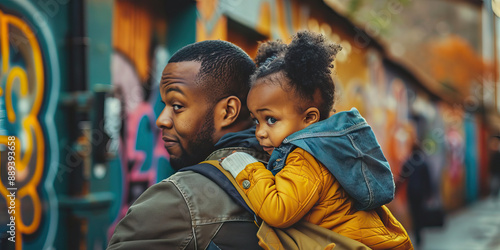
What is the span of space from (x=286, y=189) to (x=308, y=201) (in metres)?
0.08

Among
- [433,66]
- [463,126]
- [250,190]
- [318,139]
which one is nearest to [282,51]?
[318,139]

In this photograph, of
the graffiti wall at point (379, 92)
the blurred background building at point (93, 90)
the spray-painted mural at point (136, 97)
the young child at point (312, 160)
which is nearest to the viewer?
the young child at point (312, 160)

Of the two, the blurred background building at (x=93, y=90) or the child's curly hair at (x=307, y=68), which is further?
the blurred background building at (x=93, y=90)

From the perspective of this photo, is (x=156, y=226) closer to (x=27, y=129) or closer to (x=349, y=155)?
(x=349, y=155)

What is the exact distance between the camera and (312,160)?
5.46 feet

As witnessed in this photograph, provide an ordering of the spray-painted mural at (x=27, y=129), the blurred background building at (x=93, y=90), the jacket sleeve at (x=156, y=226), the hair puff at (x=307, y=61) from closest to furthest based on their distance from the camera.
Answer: the jacket sleeve at (x=156, y=226) → the hair puff at (x=307, y=61) → the spray-painted mural at (x=27, y=129) → the blurred background building at (x=93, y=90)

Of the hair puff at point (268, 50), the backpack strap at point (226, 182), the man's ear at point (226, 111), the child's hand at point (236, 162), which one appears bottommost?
the backpack strap at point (226, 182)

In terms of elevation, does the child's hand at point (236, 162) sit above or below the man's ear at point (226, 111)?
below

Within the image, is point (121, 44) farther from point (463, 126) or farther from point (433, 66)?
point (433, 66)

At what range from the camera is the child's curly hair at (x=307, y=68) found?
179 cm

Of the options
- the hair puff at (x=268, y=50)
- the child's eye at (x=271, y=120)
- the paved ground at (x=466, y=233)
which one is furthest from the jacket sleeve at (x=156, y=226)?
the paved ground at (x=466, y=233)

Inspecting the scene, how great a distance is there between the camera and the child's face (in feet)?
5.90

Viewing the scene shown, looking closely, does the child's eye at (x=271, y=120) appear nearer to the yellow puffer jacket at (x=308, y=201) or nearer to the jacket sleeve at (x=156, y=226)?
the yellow puffer jacket at (x=308, y=201)

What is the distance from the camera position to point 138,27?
5152 millimetres
